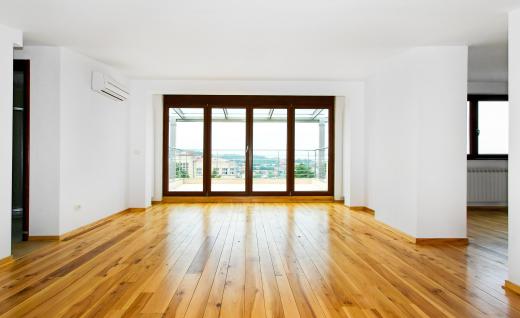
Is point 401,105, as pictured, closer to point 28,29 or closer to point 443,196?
point 443,196

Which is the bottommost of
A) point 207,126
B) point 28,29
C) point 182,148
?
point 182,148

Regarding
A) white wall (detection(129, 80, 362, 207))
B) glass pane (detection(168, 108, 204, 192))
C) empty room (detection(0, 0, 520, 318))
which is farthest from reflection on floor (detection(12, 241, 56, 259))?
glass pane (detection(168, 108, 204, 192))

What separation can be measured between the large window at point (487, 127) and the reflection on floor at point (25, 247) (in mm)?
6948

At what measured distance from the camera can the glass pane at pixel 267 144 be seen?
709 cm

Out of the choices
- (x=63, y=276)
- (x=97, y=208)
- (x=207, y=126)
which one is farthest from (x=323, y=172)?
(x=63, y=276)

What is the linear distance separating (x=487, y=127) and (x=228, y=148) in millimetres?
5095

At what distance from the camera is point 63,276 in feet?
8.82

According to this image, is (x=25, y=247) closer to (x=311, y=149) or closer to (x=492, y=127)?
(x=311, y=149)

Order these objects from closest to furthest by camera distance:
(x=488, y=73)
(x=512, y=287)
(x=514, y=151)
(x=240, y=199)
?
1. (x=512, y=287)
2. (x=514, y=151)
3. (x=488, y=73)
4. (x=240, y=199)

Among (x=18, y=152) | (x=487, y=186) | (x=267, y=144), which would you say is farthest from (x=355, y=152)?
(x=18, y=152)

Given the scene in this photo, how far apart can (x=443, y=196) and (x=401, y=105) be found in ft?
4.12

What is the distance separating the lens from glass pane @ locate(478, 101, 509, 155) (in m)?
6.36

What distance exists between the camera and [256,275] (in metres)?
2.70

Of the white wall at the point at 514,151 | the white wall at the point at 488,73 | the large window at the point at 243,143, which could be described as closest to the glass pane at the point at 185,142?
the large window at the point at 243,143
